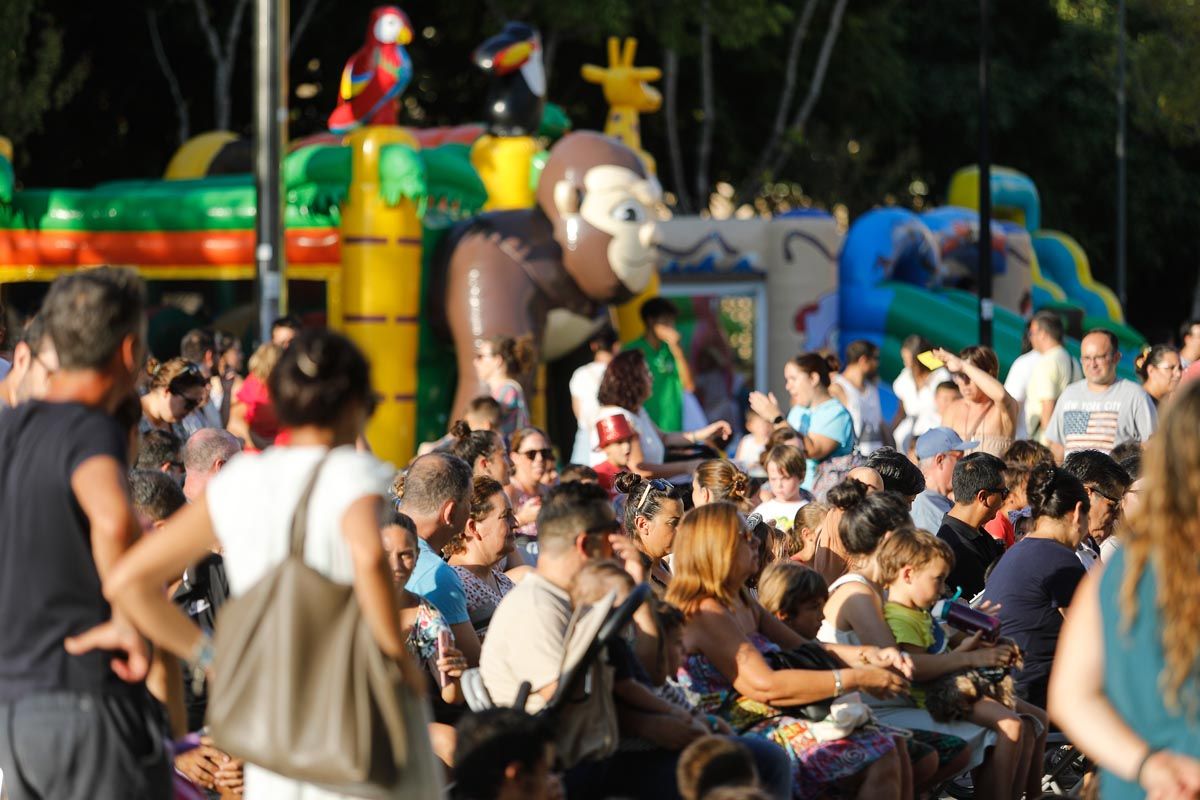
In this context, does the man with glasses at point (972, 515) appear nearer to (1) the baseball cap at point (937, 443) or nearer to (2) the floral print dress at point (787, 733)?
(1) the baseball cap at point (937, 443)

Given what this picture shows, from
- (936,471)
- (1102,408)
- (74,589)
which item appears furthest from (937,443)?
(74,589)

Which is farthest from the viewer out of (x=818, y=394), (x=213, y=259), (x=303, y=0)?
(x=303, y=0)

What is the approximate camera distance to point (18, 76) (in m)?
21.9

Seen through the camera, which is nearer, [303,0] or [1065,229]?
[303,0]

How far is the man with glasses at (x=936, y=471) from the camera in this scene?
27.9 ft

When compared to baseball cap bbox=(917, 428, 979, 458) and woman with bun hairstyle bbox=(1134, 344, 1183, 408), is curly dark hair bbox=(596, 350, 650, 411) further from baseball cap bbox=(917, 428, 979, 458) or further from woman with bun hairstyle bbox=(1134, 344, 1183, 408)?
woman with bun hairstyle bbox=(1134, 344, 1183, 408)

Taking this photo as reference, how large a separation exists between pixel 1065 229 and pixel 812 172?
18.7 ft

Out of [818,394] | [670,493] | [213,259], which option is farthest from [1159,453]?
[213,259]

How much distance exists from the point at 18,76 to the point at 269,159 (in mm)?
10938

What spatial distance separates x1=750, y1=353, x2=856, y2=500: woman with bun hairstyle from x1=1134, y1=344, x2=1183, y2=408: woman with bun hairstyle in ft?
6.69

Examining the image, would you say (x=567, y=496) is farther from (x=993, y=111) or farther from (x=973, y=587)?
(x=993, y=111)

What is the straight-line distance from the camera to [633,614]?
5.18m

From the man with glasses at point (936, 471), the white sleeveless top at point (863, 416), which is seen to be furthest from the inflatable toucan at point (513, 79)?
the man with glasses at point (936, 471)

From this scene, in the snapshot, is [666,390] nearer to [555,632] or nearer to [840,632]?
[840,632]
